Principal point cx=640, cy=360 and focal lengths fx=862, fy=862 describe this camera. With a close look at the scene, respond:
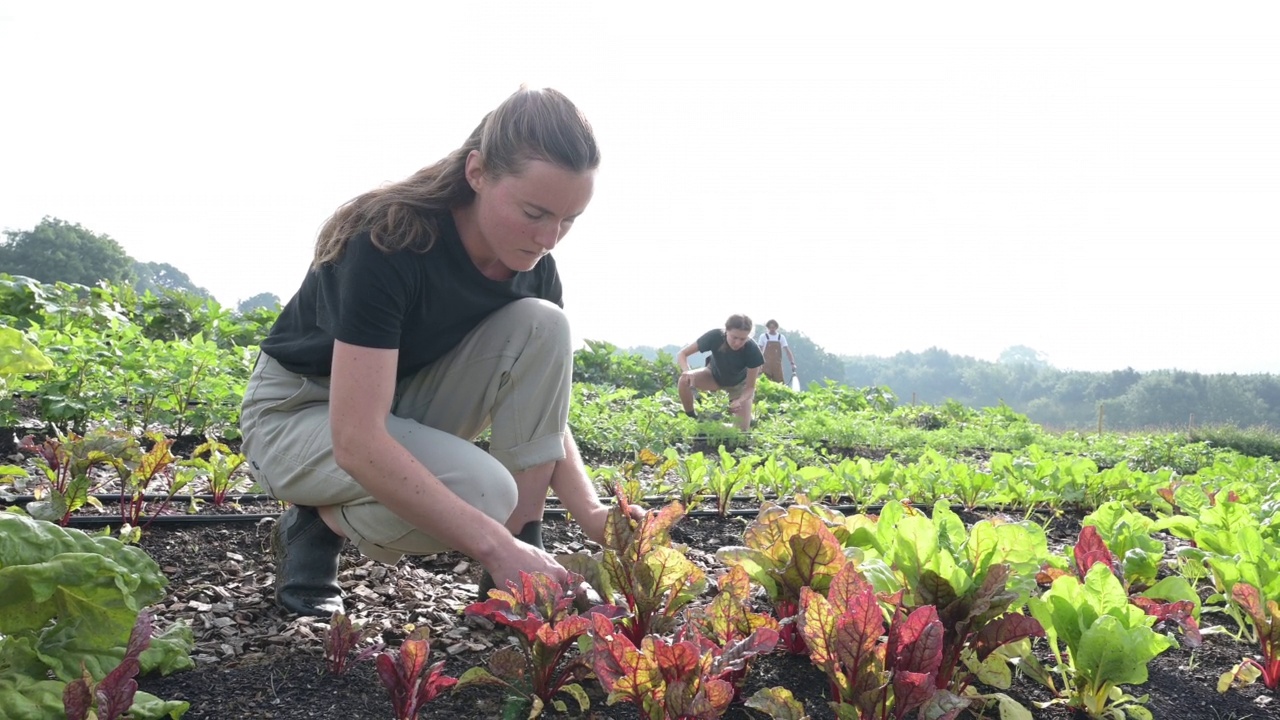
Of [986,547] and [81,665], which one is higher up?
[986,547]

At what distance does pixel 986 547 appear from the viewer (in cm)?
174

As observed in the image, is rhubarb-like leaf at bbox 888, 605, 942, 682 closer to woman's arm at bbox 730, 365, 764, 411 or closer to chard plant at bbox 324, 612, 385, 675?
Answer: chard plant at bbox 324, 612, 385, 675

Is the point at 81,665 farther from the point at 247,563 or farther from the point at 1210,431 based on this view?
the point at 1210,431

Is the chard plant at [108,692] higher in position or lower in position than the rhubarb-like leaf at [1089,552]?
lower

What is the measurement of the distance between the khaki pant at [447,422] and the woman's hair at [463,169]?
13.8 inches

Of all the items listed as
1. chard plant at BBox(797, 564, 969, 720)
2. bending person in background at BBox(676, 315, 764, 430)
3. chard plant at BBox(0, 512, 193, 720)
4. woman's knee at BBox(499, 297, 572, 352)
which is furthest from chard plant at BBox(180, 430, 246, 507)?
bending person in background at BBox(676, 315, 764, 430)

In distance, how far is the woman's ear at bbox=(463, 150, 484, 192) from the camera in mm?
1989

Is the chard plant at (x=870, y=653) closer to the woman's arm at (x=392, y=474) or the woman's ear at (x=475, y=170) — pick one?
the woman's arm at (x=392, y=474)

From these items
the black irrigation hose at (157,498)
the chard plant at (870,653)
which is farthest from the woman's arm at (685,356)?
the chard plant at (870,653)

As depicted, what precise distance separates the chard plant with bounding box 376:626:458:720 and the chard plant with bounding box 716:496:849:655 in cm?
64

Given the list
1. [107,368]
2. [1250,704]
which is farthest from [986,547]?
[107,368]

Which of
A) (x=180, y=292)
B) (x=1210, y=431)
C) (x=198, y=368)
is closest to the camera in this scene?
(x=198, y=368)

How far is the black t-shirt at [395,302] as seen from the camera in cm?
188

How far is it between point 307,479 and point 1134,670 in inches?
72.3
